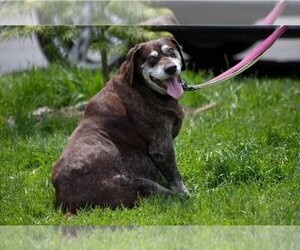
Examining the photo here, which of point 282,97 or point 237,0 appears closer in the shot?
point 237,0

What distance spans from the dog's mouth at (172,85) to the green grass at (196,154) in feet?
1.33

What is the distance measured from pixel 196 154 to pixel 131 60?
587 mm

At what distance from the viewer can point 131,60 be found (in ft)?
13.8

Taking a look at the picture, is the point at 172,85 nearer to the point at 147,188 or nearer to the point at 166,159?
the point at 166,159

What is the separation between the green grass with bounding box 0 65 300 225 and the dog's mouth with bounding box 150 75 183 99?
1.33 ft

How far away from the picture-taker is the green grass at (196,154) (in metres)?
4.05

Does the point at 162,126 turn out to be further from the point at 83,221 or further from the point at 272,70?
the point at 272,70

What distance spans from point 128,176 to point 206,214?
0.42m

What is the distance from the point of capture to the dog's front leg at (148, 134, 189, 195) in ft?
13.9

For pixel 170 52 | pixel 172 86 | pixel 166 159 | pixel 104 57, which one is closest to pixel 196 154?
pixel 166 159

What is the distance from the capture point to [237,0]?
4.43m

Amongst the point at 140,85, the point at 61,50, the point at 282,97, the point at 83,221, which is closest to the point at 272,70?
the point at 282,97

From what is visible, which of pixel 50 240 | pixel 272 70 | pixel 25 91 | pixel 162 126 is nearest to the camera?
pixel 50 240

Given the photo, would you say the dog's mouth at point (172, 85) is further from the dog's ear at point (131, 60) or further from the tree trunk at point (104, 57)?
the tree trunk at point (104, 57)
